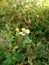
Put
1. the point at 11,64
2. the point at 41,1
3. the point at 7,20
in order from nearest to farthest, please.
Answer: the point at 11,64
the point at 7,20
the point at 41,1

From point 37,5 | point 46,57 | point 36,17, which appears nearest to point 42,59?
point 46,57

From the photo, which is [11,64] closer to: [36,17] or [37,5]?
[36,17]

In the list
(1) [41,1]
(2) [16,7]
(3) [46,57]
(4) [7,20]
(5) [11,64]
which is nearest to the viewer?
(5) [11,64]

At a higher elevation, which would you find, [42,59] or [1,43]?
[1,43]

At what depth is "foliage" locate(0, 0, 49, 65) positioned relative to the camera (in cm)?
341

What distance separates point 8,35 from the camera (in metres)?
3.76

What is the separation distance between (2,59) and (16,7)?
152cm

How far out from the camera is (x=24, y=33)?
3646mm

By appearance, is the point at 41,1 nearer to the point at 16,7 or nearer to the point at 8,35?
the point at 16,7

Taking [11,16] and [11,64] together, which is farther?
[11,16]

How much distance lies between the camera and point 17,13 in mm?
4477

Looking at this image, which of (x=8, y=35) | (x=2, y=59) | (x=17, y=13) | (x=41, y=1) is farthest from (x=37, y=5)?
(x=2, y=59)

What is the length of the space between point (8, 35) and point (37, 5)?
50.7 inches

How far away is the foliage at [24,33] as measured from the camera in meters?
3.41
